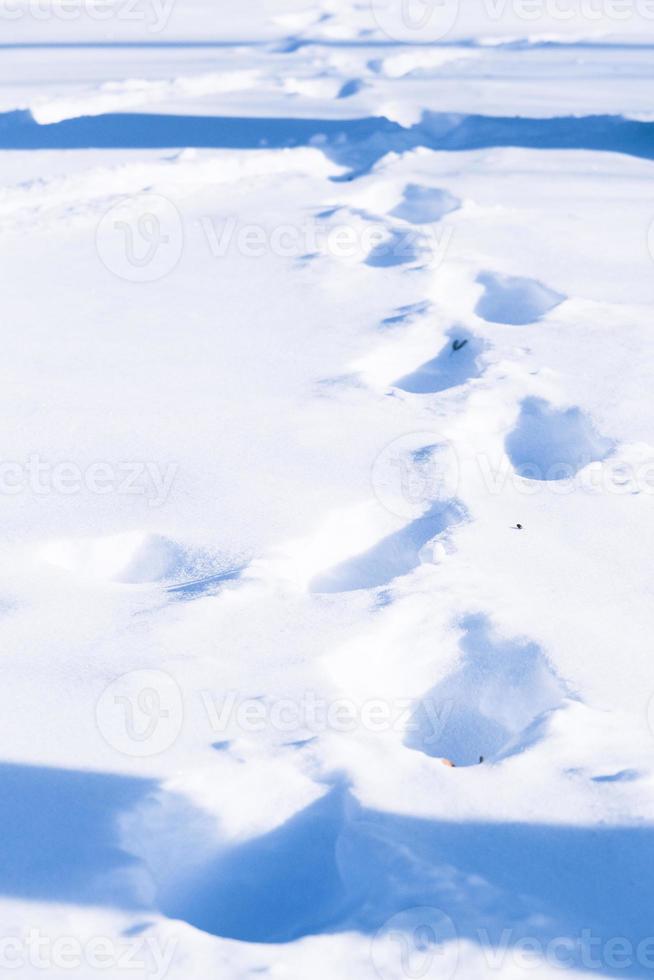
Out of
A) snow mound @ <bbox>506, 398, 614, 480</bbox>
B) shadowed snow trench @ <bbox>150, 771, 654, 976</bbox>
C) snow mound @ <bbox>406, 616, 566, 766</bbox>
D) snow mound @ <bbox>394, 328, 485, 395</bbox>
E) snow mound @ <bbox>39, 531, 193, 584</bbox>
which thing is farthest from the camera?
→ snow mound @ <bbox>394, 328, 485, 395</bbox>

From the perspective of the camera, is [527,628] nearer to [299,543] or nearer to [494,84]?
[299,543]

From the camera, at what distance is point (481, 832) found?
1468mm

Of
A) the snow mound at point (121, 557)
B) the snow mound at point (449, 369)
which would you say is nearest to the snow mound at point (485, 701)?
the snow mound at point (121, 557)

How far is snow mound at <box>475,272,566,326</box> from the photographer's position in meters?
3.08

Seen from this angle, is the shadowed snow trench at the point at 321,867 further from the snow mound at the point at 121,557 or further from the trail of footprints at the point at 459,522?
the snow mound at the point at 121,557

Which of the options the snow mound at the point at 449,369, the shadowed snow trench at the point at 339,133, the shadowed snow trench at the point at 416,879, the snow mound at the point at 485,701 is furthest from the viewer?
the shadowed snow trench at the point at 339,133

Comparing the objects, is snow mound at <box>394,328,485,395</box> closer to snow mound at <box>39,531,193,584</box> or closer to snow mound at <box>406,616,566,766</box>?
snow mound at <box>39,531,193,584</box>

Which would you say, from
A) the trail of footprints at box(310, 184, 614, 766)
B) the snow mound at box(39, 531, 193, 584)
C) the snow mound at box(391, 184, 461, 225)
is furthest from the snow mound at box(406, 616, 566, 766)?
the snow mound at box(391, 184, 461, 225)

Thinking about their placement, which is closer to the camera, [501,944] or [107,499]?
[501,944]

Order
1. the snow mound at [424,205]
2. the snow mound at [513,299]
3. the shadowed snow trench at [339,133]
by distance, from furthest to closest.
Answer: the shadowed snow trench at [339,133], the snow mound at [424,205], the snow mound at [513,299]

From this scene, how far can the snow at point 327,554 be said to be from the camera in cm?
141

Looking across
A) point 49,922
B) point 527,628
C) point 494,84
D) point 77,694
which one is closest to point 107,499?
point 77,694

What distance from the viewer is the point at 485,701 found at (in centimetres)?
176

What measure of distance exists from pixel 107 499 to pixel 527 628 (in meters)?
0.87
